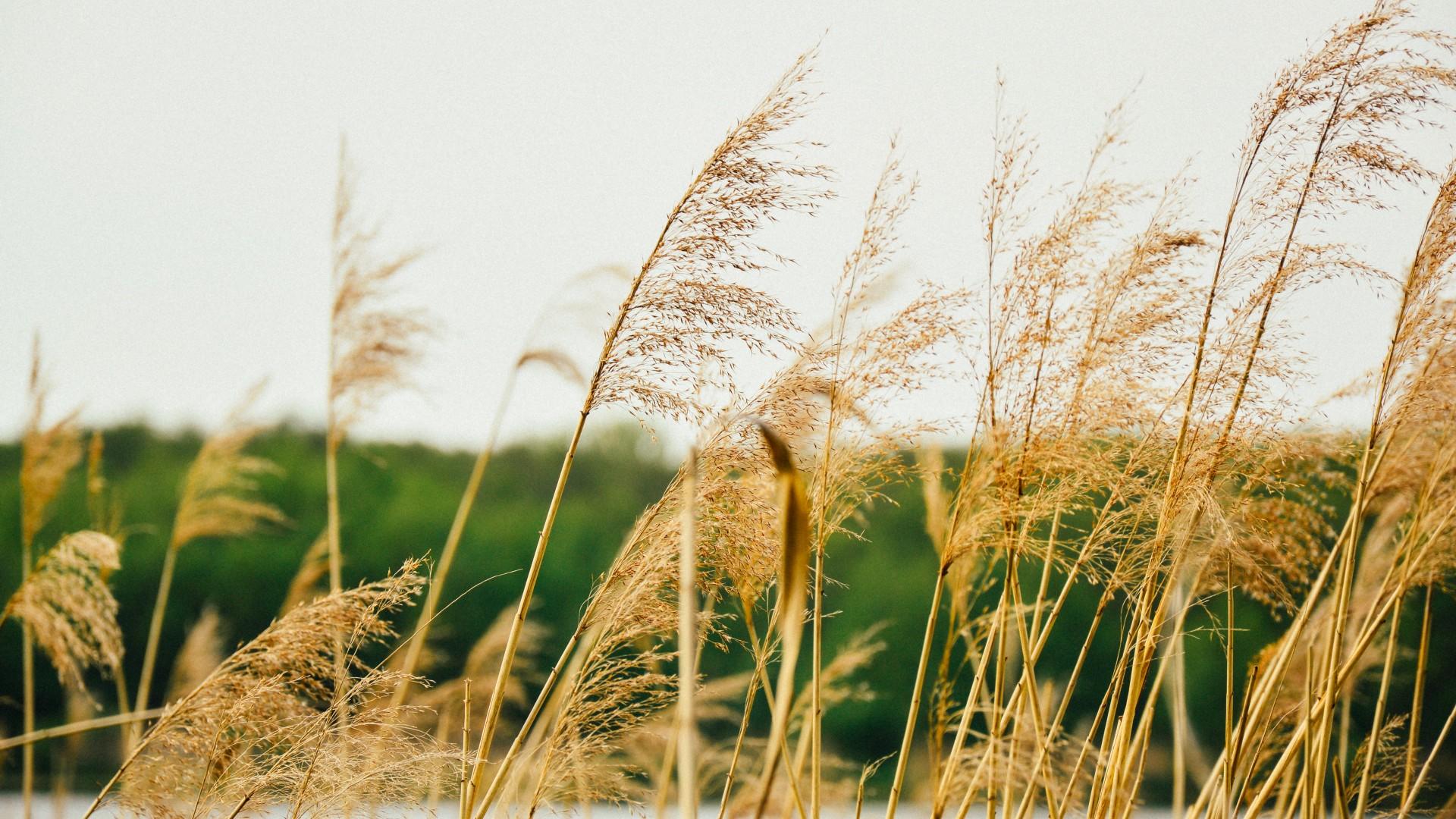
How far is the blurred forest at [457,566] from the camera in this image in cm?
1211

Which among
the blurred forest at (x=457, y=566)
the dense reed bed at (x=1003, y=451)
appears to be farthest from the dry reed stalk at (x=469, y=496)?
the blurred forest at (x=457, y=566)

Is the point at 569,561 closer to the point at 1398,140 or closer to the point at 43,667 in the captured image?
the point at 43,667

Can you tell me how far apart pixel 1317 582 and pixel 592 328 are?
5.88 feet

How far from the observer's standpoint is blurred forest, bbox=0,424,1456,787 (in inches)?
477

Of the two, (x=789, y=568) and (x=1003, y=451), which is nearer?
(x=789, y=568)

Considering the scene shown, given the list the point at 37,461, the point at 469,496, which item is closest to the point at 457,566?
the point at 37,461

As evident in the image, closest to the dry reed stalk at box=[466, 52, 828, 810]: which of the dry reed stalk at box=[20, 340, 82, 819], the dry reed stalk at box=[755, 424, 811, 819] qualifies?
the dry reed stalk at box=[755, 424, 811, 819]

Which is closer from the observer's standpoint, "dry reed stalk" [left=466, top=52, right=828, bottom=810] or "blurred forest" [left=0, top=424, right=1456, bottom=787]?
"dry reed stalk" [left=466, top=52, right=828, bottom=810]

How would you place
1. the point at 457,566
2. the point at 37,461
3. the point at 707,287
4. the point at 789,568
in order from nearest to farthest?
the point at 789,568
the point at 707,287
the point at 37,461
the point at 457,566

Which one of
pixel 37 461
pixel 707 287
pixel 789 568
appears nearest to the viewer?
pixel 789 568

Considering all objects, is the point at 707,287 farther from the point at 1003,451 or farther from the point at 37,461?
the point at 37,461

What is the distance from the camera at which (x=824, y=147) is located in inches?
67.9

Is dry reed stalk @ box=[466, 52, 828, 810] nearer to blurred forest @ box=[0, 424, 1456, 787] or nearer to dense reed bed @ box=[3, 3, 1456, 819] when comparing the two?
dense reed bed @ box=[3, 3, 1456, 819]

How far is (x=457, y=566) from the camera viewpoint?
526 inches
